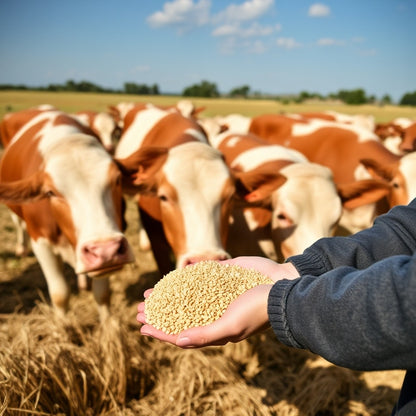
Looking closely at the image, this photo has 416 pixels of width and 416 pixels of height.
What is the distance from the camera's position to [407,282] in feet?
2.88

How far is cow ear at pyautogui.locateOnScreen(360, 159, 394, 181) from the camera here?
14.3 feet

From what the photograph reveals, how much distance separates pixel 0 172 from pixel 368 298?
187 inches

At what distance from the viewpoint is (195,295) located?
1.49 meters

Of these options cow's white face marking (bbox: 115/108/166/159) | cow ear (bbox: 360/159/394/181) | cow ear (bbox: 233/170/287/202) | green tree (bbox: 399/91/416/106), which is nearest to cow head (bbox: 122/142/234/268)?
cow ear (bbox: 233/170/287/202)

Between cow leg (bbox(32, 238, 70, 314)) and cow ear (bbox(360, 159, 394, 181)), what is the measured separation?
3.36 metres

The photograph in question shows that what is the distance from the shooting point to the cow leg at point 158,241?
12.8 feet

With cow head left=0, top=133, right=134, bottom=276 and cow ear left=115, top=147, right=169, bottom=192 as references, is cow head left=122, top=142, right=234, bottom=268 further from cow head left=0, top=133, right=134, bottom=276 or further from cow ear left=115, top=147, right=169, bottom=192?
cow head left=0, top=133, right=134, bottom=276

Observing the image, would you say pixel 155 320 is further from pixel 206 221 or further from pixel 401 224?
pixel 206 221

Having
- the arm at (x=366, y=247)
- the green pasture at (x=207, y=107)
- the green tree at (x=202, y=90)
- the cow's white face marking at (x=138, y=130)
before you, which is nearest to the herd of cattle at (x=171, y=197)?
the cow's white face marking at (x=138, y=130)

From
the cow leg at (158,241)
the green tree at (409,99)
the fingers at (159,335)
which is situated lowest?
the cow leg at (158,241)

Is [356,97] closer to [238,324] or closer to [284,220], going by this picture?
[284,220]

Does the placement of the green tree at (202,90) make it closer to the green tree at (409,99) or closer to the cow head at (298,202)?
the green tree at (409,99)

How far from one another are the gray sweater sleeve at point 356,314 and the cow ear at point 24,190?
2.46m

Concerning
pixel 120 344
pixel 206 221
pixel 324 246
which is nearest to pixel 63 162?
pixel 206 221
